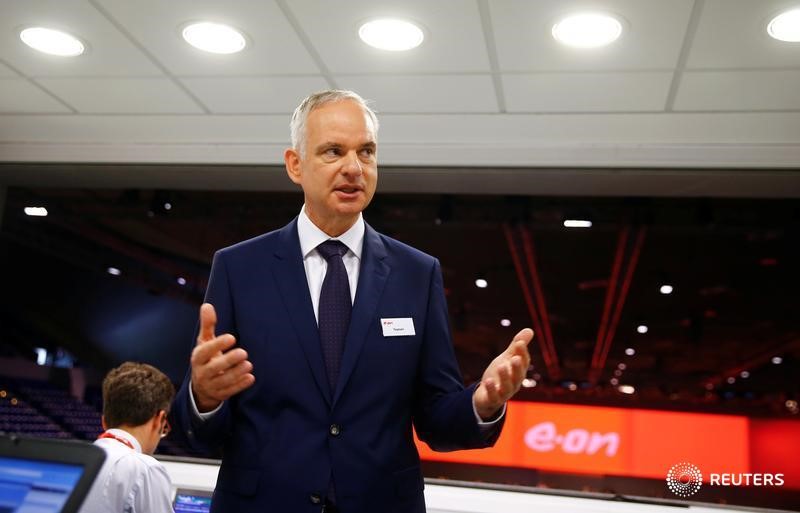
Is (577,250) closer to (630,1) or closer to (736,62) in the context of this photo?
(736,62)

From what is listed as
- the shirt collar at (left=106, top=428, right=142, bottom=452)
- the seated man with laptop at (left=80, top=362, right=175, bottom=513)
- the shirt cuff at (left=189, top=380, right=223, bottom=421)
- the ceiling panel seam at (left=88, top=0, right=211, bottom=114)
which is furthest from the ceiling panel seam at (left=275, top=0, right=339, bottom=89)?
the shirt cuff at (left=189, top=380, right=223, bottom=421)

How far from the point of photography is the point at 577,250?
583cm

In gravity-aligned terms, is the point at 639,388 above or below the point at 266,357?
above

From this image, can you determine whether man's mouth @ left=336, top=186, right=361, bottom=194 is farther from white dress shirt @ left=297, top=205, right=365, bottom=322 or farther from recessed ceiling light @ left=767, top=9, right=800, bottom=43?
recessed ceiling light @ left=767, top=9, right=800, bottom=43

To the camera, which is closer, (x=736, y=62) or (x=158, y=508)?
(x=158, y=508)

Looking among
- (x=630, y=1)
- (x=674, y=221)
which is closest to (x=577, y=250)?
(x=674, y=221)

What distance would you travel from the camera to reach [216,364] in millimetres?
1091

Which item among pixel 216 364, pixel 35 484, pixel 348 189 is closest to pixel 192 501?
pixel 348 189

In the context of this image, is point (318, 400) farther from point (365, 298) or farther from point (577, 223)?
point (577, 223)

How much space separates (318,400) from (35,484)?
582 millimetres

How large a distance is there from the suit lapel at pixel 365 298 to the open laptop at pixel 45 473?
1.90 feet

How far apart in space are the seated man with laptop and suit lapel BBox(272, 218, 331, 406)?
136 centimetres

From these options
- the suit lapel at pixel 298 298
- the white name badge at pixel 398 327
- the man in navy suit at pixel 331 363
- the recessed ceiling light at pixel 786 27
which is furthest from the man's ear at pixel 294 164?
the recessed ceiling light at pixel 786 27

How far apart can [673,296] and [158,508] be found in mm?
4821
